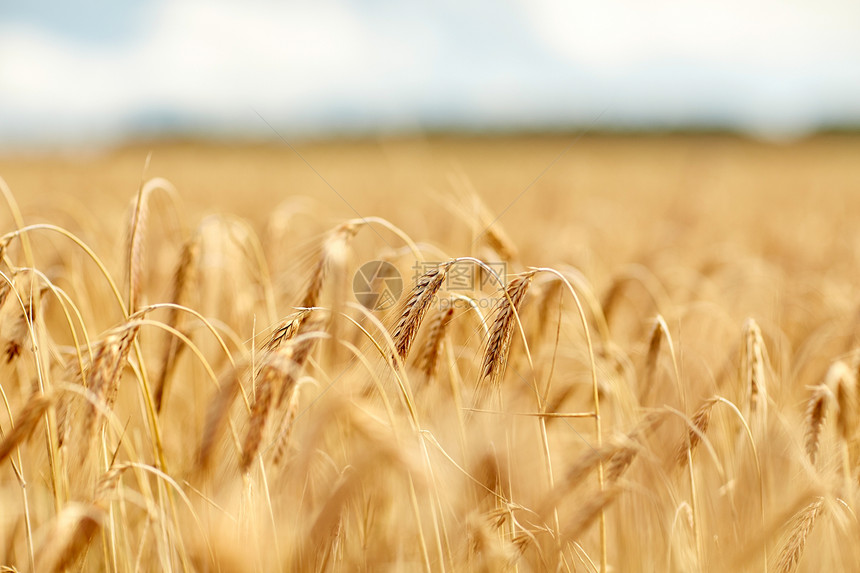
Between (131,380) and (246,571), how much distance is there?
1.94 meters

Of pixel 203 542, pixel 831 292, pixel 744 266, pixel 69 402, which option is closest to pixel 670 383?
pixel 831 292

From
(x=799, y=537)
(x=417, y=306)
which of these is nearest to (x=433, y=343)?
(x=417, y=306)

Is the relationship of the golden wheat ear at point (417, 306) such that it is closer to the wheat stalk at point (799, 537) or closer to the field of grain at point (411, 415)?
the field of grain at point (411, 415)

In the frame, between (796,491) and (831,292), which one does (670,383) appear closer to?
(796,491)

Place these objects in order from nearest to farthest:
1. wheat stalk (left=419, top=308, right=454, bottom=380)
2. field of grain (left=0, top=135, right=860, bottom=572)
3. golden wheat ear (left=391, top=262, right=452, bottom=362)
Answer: field of grain (left=0, top=135, right=860, bottom=572) → golden wheat ear (left=391, top=262, right=452, bottom=362) → wheat stalk (left=419, top=308, right=454, bottom=380)

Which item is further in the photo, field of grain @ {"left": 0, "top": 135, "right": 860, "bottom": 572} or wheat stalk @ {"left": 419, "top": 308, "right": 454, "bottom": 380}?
wheat stalk @ {"left": 419, "top": 308, "right": 454, "bottom": 380}

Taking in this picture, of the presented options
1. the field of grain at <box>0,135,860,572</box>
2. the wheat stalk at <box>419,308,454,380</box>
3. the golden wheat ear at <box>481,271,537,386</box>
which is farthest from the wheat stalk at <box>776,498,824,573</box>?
the wheat stalk at <box>419,308,454,380</box>

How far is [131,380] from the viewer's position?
2.34m

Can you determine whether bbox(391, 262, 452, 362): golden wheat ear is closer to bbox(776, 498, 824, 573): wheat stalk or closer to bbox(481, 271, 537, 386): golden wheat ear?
bbox(481, 271, 537, 386): golden wheat ear

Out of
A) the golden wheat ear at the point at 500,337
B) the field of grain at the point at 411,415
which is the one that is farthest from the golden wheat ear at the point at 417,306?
the golden wheat ear at the point at 500,337

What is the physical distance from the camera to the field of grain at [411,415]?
99 cm

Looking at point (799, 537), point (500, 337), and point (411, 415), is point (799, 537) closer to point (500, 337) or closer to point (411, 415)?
point (500, 337)

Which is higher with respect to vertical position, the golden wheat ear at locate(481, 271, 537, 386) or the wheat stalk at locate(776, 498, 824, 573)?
the golden wheat ear at locate(481, 271, 537, 386)

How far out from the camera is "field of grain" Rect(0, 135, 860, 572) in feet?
3.25
